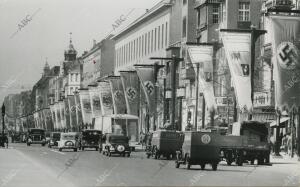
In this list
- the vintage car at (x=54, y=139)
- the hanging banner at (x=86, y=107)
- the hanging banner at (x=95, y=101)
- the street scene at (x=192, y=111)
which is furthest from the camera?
the hanging banner at (x=86, y=107)

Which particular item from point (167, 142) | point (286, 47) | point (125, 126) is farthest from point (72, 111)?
point (286, 47)

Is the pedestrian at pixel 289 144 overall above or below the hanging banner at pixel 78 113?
below

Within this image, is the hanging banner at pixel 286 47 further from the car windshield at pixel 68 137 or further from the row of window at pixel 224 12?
the row of window at pixel 224 12

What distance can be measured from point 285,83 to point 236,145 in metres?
6.01

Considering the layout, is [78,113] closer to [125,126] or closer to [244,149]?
[125,126]

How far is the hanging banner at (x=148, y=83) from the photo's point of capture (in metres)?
62.9

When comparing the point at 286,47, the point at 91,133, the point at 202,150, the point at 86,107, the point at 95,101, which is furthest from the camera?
the point at 86,107

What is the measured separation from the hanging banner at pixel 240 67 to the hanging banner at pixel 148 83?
18542 millimetres

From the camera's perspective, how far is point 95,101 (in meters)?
83.9

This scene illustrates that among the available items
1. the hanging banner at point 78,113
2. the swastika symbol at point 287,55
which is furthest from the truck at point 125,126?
the hanging banner at point 78,113

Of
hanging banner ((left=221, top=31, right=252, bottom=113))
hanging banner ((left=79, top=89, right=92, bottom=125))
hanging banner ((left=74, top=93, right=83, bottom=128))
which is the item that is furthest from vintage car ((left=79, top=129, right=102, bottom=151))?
hanging banner ((left=74, top=93, right=83, bottom=128))

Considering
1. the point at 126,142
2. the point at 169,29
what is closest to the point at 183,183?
the point at 126,142

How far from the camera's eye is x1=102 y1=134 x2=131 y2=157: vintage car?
52.4 metres

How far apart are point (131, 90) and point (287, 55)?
32.6 m
